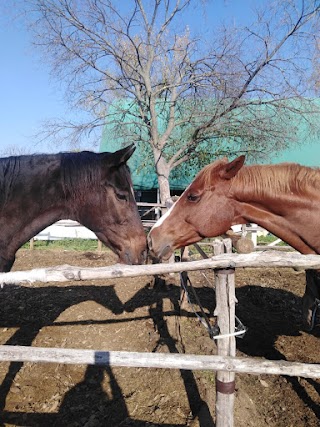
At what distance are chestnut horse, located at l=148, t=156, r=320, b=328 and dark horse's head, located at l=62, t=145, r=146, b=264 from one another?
232 mm

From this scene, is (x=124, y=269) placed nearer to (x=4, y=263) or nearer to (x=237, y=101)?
(x=4, y=263)

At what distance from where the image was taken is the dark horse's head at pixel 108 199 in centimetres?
310

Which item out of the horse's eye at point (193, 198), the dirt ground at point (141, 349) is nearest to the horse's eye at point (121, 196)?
the horse's eye at point (193, 198)

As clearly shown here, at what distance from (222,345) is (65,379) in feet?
9.07

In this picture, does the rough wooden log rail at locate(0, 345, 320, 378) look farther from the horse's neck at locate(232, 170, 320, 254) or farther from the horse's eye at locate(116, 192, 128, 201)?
the horse's eye at locate(116, 192, 128, 201)

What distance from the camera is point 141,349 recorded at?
4785mm

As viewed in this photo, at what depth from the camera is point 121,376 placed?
419 cm

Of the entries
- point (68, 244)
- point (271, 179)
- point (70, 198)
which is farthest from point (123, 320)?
point (68, 244)

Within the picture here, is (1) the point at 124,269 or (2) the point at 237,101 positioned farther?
(2) the point at 237,101

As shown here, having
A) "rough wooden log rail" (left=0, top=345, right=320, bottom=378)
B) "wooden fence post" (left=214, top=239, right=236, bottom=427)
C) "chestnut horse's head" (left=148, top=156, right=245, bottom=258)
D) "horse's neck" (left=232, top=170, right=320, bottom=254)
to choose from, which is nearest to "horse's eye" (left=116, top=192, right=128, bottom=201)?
"chestnut horse's head" (left=148, top=156, right=245, bottom=258)

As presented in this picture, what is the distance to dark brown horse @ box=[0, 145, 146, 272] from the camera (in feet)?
10.1

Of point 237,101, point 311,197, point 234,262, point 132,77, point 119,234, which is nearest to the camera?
point 234,262

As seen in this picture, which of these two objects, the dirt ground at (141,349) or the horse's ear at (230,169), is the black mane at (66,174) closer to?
the horse's ear at (230,169)

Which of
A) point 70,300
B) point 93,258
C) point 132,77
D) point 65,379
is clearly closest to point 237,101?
point 132,77
